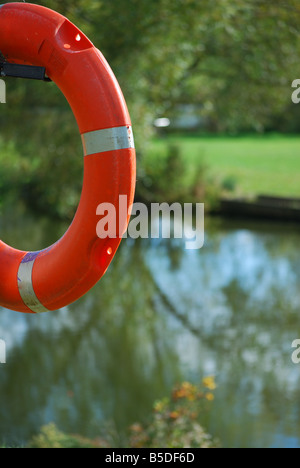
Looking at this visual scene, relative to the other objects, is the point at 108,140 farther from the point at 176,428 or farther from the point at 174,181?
the point at 174,181

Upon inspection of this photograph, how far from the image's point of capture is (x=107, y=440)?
14.9 ft

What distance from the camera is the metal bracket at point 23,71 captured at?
2334mm

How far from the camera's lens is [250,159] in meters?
20.5

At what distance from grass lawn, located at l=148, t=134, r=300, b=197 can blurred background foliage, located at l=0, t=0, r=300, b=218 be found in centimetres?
351

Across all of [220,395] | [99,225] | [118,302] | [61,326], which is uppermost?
[118,302]

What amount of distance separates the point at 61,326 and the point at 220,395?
2.24m

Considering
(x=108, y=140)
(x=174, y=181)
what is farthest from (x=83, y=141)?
(x=174, y=181)

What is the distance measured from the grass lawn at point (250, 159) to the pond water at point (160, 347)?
3294 millimetres

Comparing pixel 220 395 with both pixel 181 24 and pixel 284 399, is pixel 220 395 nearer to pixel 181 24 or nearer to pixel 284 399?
pixel 284 399

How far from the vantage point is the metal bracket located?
7.66ft

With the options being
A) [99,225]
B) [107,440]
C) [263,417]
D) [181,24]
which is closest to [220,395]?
[263,417]

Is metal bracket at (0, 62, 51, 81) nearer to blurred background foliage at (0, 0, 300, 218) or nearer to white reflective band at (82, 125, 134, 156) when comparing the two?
white reflective band at (82, 125, 134, 156)

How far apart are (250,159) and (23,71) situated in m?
18.6
